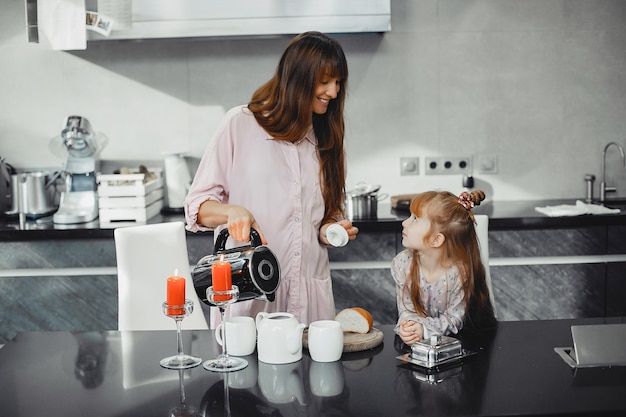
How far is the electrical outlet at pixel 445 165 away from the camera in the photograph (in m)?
3.95

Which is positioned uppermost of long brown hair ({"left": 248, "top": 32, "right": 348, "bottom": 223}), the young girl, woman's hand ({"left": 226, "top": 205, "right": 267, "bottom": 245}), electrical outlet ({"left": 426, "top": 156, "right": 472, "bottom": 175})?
long brown hair ({"left": 248, "top": 32, "right": 348, "bottom": 223})

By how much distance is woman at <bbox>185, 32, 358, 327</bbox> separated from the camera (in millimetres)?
2166

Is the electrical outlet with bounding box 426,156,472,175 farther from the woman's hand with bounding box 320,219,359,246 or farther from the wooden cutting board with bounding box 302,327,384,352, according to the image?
the wooden cutting board with bounding box 302,327,384,352

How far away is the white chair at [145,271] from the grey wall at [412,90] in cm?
145

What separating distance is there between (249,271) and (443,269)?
0.61 m

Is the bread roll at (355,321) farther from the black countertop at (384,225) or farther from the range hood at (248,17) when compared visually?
the range hood at (248,17)

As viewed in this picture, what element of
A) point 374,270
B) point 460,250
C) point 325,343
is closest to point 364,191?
point 374,270

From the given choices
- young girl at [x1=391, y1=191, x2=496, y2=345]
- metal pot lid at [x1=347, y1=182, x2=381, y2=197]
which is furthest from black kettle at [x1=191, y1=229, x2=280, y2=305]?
metal pot lid at [x1=347, y1=182, x2=381, y2=197]

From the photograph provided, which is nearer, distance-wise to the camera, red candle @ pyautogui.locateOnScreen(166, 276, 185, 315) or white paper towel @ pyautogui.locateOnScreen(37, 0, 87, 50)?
red candle @ pyautogui.locateOnScreen(166, 276, 185, 315)

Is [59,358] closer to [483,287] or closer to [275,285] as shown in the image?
[275,285]

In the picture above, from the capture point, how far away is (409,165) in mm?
3943

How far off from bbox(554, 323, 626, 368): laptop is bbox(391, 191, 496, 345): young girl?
34 centimetres

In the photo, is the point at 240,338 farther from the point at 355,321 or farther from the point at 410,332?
the point at 410,332

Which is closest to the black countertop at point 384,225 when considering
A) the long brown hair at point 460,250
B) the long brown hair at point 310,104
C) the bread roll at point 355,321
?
the long brown hair at point 310,104
